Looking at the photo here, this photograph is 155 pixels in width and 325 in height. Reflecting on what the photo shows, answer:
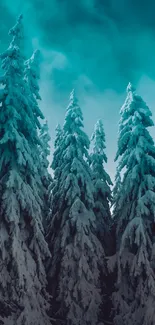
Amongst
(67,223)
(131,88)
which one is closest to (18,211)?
(67,223)

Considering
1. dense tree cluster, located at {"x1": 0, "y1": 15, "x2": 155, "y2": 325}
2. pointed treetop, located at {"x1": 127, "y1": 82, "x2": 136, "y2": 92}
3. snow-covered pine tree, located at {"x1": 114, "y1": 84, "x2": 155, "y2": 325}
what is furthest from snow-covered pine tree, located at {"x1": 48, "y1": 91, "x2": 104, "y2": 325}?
pointed treetop, located at {"x1": 127, "y1": 82, "x2": 136, "y2": 92}

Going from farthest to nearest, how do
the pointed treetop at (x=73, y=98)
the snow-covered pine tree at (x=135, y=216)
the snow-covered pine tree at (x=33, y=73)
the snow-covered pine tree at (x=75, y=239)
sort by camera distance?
the pointed treetop at (x=73, y=98) < the snow-covered pine tree at (x=33, y=73) < the snow-covered pine tree at (x=75, y=239) < the snow-covered pine tree at (x=135, y=216)

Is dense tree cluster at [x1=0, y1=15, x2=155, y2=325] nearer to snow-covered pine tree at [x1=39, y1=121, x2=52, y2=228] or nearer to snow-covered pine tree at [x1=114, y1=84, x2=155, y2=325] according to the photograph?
snow-covered pine tree at [x1=114, y1=84, x2=155, y2=325]

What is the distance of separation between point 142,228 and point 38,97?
10178mm

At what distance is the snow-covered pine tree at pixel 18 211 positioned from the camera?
38.6 ft

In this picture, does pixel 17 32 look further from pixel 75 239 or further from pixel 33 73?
pixel 75 239

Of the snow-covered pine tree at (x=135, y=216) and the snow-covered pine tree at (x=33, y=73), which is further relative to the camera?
the snow-covered pine tree at (x=33, y=73)

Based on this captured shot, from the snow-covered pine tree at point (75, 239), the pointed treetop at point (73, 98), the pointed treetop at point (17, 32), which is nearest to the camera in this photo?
the pointed treetop at point (17, 32)

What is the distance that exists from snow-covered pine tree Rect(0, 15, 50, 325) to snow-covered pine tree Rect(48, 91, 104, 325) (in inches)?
88.8

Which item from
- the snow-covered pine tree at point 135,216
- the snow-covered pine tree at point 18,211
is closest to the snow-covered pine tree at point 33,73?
the snow-covered pine tree at point 18,211

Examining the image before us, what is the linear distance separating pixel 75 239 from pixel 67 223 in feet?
3.76

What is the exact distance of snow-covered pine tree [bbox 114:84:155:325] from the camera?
1427cm

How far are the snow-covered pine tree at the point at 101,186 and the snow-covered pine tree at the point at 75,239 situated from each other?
2.53 metres

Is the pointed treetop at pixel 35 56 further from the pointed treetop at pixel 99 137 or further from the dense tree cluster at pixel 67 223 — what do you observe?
the pointed treetop at pixel 99 137
